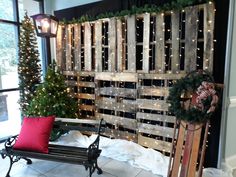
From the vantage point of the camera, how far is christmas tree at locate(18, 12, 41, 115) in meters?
4.04

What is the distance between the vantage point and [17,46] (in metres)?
4.31

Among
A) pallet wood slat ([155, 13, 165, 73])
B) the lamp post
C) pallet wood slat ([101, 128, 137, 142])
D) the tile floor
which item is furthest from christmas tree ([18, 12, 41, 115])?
pallet wood slat ([155, 13, 165, 73])

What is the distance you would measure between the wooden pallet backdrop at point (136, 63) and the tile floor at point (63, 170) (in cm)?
55

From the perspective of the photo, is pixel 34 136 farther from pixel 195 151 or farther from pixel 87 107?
pixel 195 151

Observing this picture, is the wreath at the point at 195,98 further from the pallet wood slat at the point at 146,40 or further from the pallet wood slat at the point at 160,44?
the pallet wood slat at the point at 146,40

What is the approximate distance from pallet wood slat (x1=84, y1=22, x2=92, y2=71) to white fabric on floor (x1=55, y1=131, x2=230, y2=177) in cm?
132

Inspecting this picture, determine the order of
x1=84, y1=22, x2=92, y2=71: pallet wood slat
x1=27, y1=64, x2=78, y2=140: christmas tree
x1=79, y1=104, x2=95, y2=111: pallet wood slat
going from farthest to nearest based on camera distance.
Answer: x1=79, y1=104, x2=95, y2=111: pallet wood slat < x1=84, y1=22, x2=92, y2=71: pallet wood slat < x1=27, y1=64, x2=78, y2=140: christmas tree

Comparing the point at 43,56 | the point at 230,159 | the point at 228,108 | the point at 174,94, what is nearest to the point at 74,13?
the point at 43,56

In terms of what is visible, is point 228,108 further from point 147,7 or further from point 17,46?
point 17,46

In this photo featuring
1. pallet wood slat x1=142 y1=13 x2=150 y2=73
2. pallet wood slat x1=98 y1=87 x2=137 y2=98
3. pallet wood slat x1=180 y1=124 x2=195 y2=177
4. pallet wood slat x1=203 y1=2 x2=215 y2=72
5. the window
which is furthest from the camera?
the window

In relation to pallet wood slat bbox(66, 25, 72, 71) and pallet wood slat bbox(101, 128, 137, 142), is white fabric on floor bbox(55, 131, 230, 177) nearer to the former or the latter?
pallet wood slat bbox(101, 128, 137, 142)

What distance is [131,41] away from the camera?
129 inches

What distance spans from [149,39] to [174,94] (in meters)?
1.07

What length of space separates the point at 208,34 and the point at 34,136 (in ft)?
8.20
